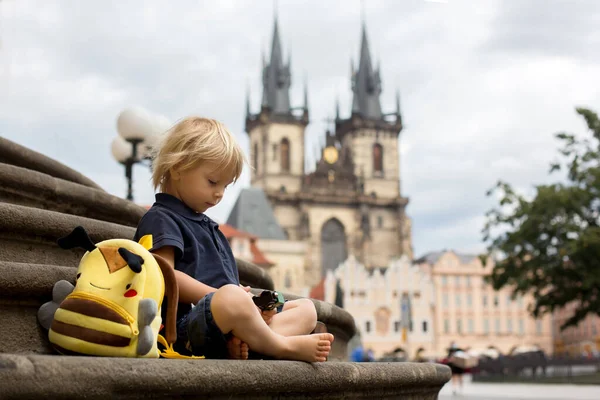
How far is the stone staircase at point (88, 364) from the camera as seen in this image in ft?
5.92

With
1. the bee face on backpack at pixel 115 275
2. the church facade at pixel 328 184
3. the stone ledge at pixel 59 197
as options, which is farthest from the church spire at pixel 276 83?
the bee face on backpack at pixel 115 275

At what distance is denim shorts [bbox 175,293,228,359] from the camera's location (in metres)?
2.38

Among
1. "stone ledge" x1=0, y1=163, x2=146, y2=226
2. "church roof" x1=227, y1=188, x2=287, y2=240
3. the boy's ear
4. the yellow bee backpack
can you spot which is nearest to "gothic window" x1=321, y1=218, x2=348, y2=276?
"church roof" x1=227, y1=188, x2=287, y2=240

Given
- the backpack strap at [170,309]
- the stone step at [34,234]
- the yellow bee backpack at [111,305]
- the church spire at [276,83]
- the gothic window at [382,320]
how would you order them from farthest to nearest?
the church spire at [276,83] < the gothic window at [382,320] < the stone step at [34,234] < the backpack strap at [170,309] < the yellow bee backpack at [111,305]

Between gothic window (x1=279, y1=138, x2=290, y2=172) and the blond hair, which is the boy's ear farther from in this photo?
gothic window (x1=279, y1=138, x2=290, y2=172)

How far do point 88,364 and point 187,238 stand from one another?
79cm

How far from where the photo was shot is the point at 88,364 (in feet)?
6.12

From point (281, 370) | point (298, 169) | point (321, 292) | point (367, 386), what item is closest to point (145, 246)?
point (281, 370)

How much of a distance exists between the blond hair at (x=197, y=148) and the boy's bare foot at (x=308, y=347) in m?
0.57

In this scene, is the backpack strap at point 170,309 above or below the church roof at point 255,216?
below

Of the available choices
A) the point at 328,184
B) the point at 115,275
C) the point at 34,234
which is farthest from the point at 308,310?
the point at 328,184

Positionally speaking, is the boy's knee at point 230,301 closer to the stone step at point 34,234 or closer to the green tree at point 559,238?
the stone step at point 34,234

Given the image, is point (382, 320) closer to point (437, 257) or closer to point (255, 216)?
point (255, 216)

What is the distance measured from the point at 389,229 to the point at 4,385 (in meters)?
73.7
